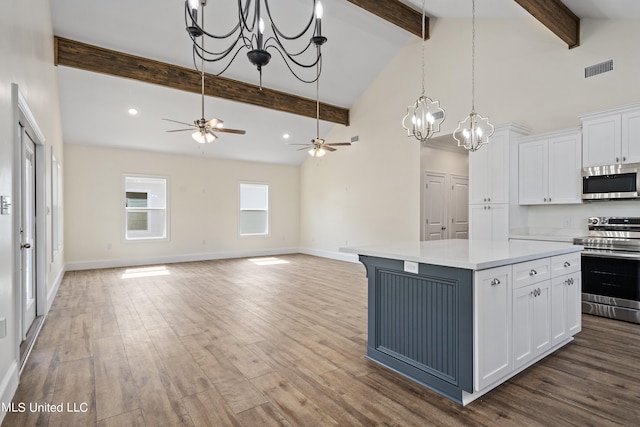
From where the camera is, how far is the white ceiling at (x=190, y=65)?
4.85 m

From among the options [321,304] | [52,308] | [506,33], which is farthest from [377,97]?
[52,308]

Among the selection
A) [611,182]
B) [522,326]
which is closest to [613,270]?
[611,182]

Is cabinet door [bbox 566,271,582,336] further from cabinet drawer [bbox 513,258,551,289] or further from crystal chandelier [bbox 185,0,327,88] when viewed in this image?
crystal chandelier [bbox 185,0,327,88]

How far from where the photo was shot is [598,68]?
4.38 meters

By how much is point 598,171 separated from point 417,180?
2911 mm

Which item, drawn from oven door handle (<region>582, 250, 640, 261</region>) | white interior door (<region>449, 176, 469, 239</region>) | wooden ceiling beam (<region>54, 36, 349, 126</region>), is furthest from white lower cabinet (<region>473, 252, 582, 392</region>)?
wooden ceiling beam (<region>54, 36, 349, 126</region>)

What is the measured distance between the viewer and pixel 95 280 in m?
6.13

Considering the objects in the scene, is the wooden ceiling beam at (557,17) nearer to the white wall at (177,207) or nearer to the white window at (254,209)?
the white wall at (177,207)

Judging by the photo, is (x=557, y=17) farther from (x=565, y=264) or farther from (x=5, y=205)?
(x=5, y=205)

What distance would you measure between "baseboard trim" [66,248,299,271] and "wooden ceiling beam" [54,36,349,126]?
13.7ft

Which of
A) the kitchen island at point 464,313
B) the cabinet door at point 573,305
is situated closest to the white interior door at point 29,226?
the kitchen island at point 464,313

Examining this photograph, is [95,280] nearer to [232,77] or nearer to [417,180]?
[232,77]

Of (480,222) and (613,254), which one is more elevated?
(480,222)

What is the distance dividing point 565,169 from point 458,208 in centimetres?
293
